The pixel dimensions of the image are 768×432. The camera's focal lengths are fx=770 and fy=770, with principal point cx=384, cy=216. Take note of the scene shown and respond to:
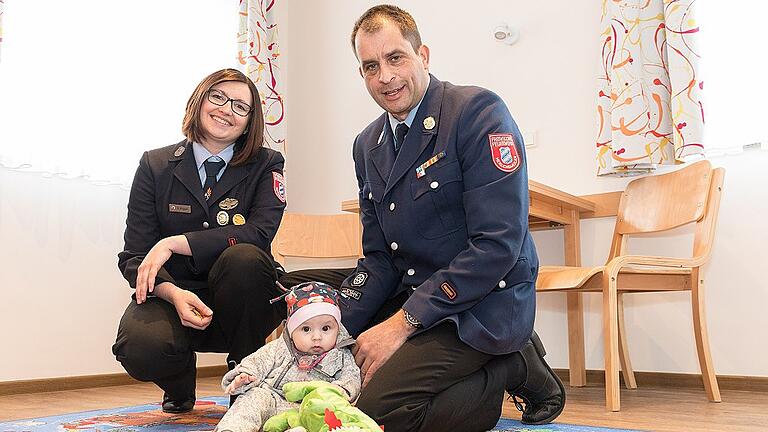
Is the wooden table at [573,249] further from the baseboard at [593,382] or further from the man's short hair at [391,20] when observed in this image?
the man's short hair at [391,20]

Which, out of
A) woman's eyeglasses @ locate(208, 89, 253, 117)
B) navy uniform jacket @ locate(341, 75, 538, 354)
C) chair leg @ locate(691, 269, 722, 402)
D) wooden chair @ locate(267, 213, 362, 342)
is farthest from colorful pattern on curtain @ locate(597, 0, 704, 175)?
woman's eyeglasses @ locate(208, 89, 253, 117)

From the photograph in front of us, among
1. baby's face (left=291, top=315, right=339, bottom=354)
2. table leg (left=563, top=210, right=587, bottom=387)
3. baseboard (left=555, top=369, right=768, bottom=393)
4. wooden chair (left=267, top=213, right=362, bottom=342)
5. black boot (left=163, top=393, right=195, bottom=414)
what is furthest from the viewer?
wooden chair (left=267, top=213, right=362, bottom=342)

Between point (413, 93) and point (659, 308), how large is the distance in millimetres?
1746

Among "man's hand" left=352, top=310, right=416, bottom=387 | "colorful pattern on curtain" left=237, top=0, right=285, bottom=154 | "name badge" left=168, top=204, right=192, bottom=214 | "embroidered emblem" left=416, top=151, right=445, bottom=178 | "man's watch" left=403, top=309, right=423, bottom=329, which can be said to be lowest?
"man's hand" left=352, top=310, right=416, bottom=387

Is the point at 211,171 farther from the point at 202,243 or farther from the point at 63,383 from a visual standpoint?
the point at 63,383

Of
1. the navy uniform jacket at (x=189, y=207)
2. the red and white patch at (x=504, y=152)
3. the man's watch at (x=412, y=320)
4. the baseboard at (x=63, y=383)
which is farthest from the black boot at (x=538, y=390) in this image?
the baseboard at (x=63, y=383)

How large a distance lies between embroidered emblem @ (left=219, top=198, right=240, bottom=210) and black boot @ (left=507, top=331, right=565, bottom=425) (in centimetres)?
85

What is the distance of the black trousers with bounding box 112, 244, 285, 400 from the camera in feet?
6.25

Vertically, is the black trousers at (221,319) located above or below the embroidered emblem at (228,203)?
below

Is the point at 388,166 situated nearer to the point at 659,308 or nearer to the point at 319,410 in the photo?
the point at 319,410

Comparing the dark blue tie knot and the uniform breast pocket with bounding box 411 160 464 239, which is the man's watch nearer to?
the uniform breast pocket with bounding box 411 160 464 239

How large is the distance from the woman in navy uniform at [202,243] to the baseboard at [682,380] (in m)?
1.69

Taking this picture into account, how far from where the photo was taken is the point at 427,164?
1.76 metres

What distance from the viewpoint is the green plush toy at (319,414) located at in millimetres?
1324
